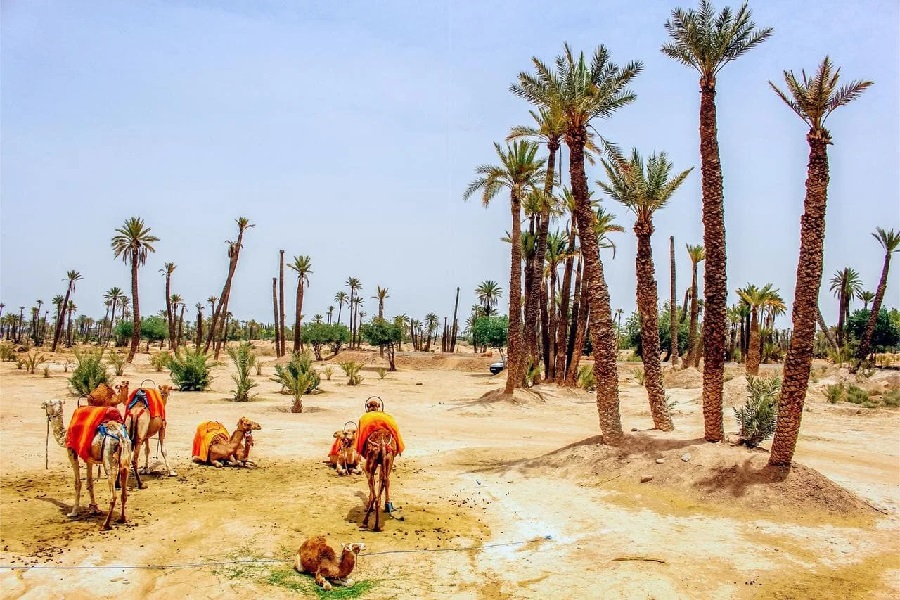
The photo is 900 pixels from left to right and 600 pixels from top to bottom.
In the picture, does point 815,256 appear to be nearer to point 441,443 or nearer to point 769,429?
point 769,429

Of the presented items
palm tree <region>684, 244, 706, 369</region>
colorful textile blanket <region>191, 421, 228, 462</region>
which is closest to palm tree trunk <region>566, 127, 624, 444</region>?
colorful textile blanket <region>191, 421, 228, 462</region>

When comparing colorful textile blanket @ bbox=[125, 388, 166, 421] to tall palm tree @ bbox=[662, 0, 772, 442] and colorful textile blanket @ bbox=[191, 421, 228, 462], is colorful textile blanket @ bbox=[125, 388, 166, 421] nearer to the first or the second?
colorful textile blanket @ bbox=[191, 421, 228, 462]

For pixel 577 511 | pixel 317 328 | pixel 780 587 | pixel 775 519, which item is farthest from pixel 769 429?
pixel 317 328

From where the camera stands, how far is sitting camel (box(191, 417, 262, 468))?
1349 cm

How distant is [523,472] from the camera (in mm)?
13703

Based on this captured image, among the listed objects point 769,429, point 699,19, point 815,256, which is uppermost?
point 699,19

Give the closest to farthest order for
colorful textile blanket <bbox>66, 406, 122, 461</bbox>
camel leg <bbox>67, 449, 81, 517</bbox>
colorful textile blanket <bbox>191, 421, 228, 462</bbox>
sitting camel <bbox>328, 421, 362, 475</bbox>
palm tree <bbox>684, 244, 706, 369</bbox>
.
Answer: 1. colorful textile blanket <bbox>66, 406, 122, 461</bbox>
2. camel leg <bbox>67, 449, 81, 517</bbox>
3. sitting camel <bbox>328, 421, 362, 475</bbox>
4. colorful textile blanket <bbox>191, 421, 228, 462</bbox>
5. palm tree <bbox>684, 244, 706, 369</bbox>

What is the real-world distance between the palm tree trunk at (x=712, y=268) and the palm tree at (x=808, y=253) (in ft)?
5.23

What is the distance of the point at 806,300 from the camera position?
1159 cm

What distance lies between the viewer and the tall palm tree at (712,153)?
1345 centimetres

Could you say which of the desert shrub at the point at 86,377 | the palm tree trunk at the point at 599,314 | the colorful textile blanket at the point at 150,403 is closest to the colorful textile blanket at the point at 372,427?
the colorful textile blanket at the point at 150,403

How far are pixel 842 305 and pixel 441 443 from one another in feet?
169

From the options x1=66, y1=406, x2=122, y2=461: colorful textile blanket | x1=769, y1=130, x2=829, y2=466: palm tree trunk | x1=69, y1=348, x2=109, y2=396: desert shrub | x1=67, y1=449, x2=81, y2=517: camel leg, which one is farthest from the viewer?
x1=69, y1=348, x2=109, y2=396: desert shrub

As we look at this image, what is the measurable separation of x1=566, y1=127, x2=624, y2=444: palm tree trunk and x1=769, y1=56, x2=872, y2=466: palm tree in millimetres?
3450
